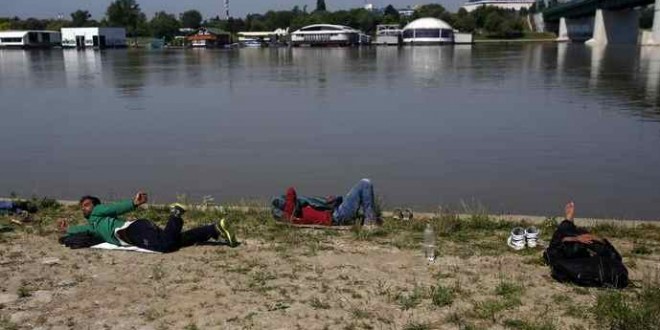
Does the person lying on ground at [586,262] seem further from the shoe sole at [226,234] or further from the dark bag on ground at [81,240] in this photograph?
the dark bag on ground at [81,240]

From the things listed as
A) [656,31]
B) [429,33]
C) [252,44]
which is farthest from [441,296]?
[252,44]

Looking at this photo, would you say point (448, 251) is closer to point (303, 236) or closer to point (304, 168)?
point (303, 236)

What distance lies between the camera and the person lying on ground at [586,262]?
6750 millimetres

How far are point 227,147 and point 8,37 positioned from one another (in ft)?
531

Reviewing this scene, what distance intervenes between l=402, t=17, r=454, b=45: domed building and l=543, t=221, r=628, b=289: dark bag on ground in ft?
535

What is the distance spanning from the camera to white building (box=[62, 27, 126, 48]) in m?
169

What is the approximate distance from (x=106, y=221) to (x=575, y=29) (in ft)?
589

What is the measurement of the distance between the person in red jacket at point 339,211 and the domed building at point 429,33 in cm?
A: 16094

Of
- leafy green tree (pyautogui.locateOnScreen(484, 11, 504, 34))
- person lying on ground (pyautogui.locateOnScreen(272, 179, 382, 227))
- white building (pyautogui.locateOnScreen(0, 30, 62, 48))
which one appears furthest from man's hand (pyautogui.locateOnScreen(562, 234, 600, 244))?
leafy green tree (pyautogui.locateOnScreen(484, 11, 504, 34))

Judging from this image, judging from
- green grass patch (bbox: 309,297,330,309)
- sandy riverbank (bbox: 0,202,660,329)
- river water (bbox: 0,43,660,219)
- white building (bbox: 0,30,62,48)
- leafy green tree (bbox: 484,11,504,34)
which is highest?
leafy green tree (bbox: 484,11,504,34)

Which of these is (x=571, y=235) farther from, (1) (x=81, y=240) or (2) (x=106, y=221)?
(1) (x=81, y=240)

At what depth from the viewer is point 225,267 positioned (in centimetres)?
769

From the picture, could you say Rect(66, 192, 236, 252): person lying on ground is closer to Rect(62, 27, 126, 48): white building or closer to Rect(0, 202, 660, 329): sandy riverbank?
Rect(0, 202, 660, 329): sandy riverbank

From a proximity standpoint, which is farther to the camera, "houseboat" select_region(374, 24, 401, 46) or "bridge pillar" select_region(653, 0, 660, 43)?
"houseboat" select_region(374, 24, 401, 46)
